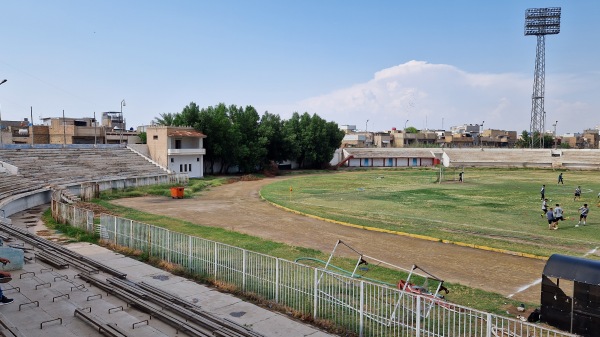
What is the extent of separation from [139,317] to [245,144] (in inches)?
2376

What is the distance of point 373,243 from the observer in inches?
852

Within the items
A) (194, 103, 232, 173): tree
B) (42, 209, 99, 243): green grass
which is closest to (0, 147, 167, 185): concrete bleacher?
(194, 103, 232, 173): tree

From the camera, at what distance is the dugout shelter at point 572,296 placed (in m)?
10.5

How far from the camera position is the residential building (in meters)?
58.2

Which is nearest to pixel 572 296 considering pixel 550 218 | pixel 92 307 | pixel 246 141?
pixel 92 307

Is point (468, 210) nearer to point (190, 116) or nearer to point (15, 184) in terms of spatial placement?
point (15, 184)

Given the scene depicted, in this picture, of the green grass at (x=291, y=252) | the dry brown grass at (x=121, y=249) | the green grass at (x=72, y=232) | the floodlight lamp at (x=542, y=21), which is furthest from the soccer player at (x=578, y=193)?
the floodlight lamp at (x=542, y=21)

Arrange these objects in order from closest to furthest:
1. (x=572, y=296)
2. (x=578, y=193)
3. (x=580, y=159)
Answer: (x=572, y=296), (x=578, y=193), (x=580, y=159)

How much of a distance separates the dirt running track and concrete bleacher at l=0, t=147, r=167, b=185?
872 cm

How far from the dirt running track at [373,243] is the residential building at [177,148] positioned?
2143 centimetres

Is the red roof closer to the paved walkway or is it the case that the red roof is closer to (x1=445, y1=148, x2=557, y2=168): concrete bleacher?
the paved walkway

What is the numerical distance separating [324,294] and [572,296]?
6.19 meters

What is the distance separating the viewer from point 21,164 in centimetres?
4138

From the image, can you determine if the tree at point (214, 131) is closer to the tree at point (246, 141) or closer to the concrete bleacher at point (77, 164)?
the tree at point (246, 141)
